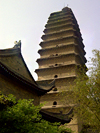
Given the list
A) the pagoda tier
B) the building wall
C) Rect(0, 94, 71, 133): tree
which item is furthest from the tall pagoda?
Rect(0, 94, 71, 133): tree

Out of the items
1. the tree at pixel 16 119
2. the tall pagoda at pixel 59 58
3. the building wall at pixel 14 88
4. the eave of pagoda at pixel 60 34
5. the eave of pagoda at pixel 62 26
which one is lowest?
the tree at pixel 16 119

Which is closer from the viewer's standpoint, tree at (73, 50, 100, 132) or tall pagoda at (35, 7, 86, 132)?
tree at (73, 50, 100, 132)

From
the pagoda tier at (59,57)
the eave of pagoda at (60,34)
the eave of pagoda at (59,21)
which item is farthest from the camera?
the eave of pagoda at (59,21)

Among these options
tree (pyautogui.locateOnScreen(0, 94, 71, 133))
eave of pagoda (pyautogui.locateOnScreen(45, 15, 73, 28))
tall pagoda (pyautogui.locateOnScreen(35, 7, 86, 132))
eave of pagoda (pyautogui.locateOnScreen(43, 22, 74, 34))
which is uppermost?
eave of pagoda (pyautogui.locateOnScreen(45, 15, 73, 28))

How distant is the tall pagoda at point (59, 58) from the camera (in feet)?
53.4

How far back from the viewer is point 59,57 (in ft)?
62.5

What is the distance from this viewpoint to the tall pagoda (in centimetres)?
1627

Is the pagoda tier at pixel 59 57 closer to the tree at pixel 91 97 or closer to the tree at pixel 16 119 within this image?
the tree at pixel 91 97

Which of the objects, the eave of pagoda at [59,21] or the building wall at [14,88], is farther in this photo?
the eave of pagoda at [59,21]

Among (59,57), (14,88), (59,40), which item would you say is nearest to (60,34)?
(59,40)

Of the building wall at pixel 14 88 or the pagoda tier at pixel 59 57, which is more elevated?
the pagoda tier at pixel 59 57

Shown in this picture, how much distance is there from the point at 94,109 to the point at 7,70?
15.4 feet

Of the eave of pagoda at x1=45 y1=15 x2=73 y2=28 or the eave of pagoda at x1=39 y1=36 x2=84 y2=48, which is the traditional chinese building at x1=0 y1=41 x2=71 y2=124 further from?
the eave of pagoda at x1=45 y1=15 x2=73 y2=28

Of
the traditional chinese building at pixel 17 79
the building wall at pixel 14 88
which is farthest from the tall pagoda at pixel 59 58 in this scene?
the building wall at pixel 14 88
